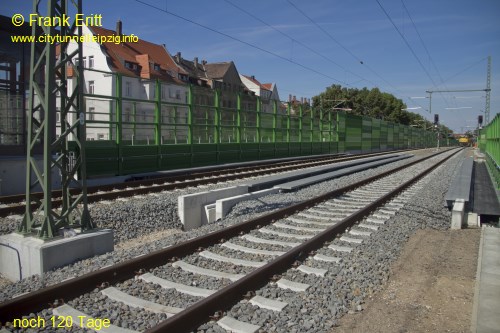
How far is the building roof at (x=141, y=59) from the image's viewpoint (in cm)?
5515

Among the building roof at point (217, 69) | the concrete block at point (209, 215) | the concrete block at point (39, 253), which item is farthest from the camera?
the building roof at point (217, 69)

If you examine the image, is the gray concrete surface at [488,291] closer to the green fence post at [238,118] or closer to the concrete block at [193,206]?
the concrete block at [193,206]

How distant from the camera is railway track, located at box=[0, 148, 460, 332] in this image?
4332mm

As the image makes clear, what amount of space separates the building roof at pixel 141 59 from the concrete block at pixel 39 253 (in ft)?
158

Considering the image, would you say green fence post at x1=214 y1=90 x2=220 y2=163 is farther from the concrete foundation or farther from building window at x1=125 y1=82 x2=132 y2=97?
the concrete foundation

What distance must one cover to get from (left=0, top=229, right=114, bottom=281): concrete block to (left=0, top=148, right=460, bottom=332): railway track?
3.70ft

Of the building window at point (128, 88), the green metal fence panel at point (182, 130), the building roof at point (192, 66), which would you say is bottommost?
the green metal fence panel at point (182, 130)

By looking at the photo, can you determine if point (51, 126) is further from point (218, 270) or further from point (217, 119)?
point (217, 119)

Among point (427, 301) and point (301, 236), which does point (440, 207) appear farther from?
point (427, 301)

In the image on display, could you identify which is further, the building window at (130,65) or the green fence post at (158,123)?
the building window at (130,65)

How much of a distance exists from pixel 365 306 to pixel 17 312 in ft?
11.9

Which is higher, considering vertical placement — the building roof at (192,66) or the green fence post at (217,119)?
the building roof at (192,66)

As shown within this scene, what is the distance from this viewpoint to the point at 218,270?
19.4 ft

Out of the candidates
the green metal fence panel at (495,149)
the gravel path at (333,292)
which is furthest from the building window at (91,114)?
the green metal fence panel at (495,149)
